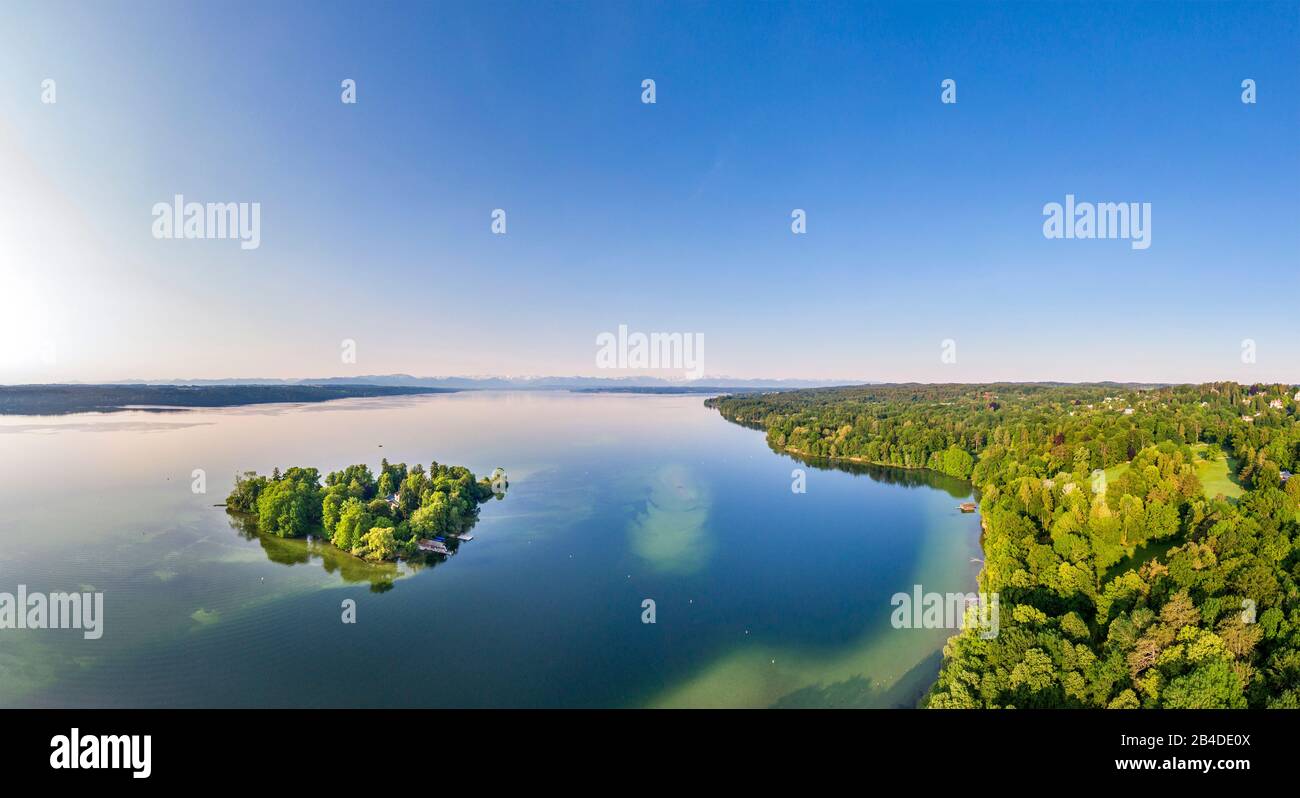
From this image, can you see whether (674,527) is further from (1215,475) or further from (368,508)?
(1215,475)

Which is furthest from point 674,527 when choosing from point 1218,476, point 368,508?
point 1218,476

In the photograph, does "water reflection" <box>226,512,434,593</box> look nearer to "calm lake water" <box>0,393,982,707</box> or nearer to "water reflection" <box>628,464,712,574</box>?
"calm lake water" <box>0,393,982,707</box>

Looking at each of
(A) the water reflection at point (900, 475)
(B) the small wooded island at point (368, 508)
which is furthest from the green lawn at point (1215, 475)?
(B) the small wooded island at point (368, 508)

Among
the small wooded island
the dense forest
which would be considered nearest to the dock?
the small wooded island
